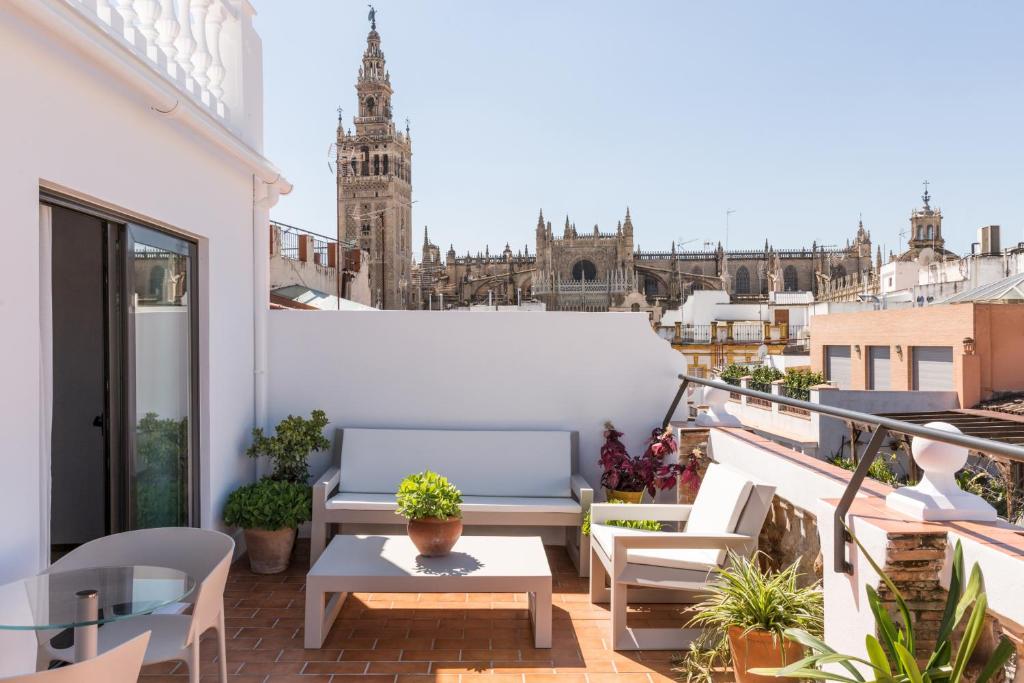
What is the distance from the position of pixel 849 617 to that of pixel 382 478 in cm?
332

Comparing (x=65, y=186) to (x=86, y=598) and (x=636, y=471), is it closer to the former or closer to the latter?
(x=86, y=598)

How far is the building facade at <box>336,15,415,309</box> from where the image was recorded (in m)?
54.9

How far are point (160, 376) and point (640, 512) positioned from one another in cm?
284

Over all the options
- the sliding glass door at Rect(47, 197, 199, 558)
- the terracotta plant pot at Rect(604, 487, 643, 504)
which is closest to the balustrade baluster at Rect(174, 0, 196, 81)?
the sliding glass door at Rect(47, 197, 199, 558)

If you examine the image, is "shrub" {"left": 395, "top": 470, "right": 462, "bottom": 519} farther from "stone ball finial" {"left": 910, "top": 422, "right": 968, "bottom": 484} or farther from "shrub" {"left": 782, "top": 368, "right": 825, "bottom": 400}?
"shrub" {"left": 782, "top": 368, "right": 825, "bottom": 400}

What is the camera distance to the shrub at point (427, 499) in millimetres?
3584

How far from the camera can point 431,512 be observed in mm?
3592

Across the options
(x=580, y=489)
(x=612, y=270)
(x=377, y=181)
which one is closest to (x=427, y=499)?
(x=580, y=489)

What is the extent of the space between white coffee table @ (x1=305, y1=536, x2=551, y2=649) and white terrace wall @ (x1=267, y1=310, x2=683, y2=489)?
1.93m

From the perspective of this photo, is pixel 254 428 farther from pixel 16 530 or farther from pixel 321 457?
pixel 16 530

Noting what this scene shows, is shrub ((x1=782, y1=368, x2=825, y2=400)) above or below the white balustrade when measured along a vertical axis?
below

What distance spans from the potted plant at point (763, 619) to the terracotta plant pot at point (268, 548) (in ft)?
9.43

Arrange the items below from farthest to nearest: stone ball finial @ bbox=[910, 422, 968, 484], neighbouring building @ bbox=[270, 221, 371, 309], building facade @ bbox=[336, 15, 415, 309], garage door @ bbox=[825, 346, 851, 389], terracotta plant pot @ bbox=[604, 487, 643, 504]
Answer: building facade @ bbox=[336, 15, 415, 309] < garage door @ bbox=[825, 346, 851, 389] < neighbouring building @ bbox=[270, 221, 371, 309] < terracotta plant pot @ bbox=[604, 487, 643, 504] < stone ball finial @ bbox=[910, 422, 968, 484]

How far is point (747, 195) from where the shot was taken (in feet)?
177
